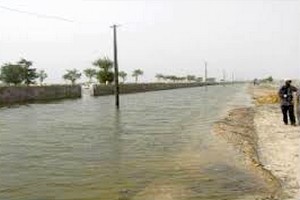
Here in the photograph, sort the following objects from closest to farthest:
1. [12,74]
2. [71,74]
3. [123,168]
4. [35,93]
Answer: [123,168]
[35,93]
[12,74]
[71,74]

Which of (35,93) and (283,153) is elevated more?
(35,93)

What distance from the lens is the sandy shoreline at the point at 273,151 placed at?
9429 mm

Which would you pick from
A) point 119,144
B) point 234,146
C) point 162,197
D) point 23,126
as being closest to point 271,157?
point 234,146

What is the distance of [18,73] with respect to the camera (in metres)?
88.1

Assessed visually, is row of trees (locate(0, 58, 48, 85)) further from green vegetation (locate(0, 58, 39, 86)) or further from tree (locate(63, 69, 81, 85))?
tree (locate(63, 69, 81, 85))

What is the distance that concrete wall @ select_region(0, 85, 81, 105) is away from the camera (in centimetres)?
4925

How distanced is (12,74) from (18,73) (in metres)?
1.66

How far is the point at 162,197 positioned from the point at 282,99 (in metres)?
10.7

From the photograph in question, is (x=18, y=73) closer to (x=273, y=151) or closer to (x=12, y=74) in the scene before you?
(x=12, y=74)

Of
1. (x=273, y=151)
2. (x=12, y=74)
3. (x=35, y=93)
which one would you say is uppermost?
(x=12, y=74)

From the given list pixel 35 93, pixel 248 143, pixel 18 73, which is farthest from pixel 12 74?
pixel 248 143

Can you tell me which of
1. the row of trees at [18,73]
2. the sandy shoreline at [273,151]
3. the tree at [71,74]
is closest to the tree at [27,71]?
the row of trees at [18,73]

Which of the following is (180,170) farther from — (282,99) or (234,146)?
(282,99)

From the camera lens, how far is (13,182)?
10367mm
